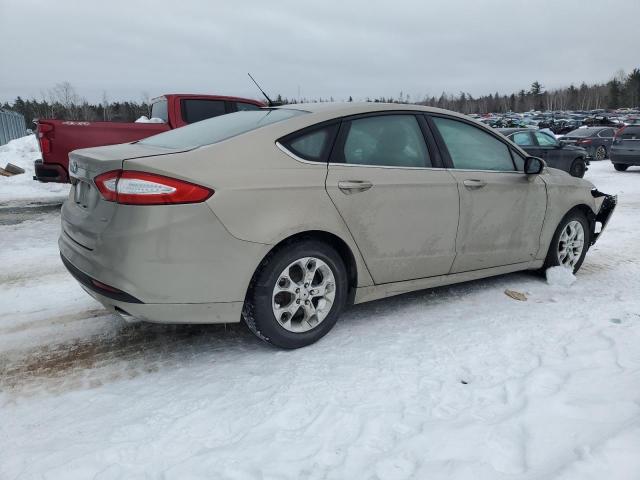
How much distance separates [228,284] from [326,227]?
70cm

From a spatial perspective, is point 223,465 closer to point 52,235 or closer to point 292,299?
point 292,299

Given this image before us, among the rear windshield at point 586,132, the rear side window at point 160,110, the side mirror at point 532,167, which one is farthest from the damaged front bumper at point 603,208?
the rear windshield at point 586,132

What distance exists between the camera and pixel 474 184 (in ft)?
12.9

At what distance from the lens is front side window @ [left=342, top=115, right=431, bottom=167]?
3.45m

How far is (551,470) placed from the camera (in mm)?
2047

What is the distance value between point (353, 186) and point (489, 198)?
134cm

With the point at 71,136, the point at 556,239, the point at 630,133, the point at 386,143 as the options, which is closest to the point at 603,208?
the point at 556,239

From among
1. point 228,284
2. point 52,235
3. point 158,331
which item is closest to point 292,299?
point 228,284

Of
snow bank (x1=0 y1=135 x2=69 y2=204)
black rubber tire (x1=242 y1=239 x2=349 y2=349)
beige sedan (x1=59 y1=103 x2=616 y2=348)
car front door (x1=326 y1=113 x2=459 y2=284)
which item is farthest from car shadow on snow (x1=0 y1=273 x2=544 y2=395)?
snow bank (x1=0 y1=135 x2=69 y2=204)

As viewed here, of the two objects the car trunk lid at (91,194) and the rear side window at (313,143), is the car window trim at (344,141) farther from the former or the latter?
the car trunk lid at (91,194)

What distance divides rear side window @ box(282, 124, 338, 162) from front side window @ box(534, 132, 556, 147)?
11.6 m

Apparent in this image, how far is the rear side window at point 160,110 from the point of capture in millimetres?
8573

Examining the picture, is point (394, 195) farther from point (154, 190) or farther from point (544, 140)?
point (544, 140)

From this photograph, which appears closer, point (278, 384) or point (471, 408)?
point (471, 408)
